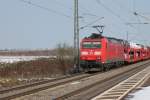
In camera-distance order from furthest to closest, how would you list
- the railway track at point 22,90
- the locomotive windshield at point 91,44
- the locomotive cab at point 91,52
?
A: the locomotive windshield at point 91,44 → the locomotive cab at point 91,52 → the railway track at point 22,90

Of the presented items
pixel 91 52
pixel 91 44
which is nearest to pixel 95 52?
pixel 91 52

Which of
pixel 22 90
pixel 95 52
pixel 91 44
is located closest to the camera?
pixel 22 90

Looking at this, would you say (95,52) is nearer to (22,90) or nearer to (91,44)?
(91,44)

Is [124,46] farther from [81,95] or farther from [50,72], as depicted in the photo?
[81,95]

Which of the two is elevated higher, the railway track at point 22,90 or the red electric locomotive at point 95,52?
the red electric locomotive at point 95,52

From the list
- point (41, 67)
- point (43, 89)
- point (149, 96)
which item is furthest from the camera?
point (41, 67)

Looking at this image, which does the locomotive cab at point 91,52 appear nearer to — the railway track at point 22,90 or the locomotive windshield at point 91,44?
the locomotive windshield at point 91,44

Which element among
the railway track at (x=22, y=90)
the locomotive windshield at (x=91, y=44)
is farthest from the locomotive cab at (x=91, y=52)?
the railway track at (x=22, y=90)

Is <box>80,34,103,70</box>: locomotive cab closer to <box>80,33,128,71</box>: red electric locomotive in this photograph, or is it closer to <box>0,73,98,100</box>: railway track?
<box>80,33,128,71</box>: red electric locomotive

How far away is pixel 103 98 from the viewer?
19.3m

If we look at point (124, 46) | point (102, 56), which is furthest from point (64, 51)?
point (102, 56)

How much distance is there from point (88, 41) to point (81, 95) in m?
22.0

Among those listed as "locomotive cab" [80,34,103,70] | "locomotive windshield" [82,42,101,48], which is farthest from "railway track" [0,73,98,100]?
"locomotive windshield" [82,42,101,48]

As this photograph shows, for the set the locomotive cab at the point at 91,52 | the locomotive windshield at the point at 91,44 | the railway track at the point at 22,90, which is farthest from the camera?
the locomotive windshield at the point at 91,44
